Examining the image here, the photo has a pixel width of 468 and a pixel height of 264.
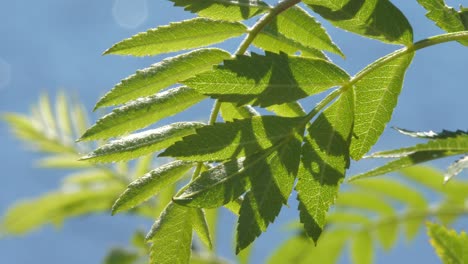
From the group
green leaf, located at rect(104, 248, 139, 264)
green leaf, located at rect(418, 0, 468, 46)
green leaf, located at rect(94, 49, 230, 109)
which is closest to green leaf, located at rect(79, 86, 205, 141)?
green leaf, located at rect(94, 49, 230, 109)

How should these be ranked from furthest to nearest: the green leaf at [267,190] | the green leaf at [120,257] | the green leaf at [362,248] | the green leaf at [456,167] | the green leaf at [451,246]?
the green leaf at [120,257]
the green leaf at [362,248]
the green leaf at [451,246]
the green leaf at [456,167]
the green leaf at [267,190]

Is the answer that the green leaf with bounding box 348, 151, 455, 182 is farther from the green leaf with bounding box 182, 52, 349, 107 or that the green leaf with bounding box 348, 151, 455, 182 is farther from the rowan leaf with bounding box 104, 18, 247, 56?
the rowan leaf with bounding box 104, 18, 247, 56

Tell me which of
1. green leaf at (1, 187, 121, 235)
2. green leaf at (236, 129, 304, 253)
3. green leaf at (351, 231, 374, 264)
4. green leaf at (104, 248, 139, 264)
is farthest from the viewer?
green leaf at (1, 187, 121, 235)

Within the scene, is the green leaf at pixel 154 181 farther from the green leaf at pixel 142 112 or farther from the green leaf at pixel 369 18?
the green leaf at pixel 369 18

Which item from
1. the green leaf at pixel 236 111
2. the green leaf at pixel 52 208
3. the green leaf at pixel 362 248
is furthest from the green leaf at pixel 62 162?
the green leaf at pixel 236 111

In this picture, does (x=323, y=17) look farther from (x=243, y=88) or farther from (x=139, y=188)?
(x=139, y=188)

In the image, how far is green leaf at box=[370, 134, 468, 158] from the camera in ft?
3.61

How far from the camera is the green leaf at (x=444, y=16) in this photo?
1092 millimetres

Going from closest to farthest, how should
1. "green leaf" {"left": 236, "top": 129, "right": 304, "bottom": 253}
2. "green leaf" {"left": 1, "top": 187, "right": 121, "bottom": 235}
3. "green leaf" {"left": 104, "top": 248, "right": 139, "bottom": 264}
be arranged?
"green leaf" {"left": 236, "top": 129, "right": 304, "bottom": 253} < "green leaf" {"left": 104, "top": 248, "right": 139, "bottom": 264} < "green leaf" {"left": 1, "top": 187, "right": 121, "bottom": 235}

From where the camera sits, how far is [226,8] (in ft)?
3.57

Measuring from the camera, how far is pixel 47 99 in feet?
11.8

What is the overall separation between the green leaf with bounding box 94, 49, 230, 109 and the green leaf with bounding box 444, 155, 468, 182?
405 mm

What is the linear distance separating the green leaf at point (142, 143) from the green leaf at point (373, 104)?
9.2 inches

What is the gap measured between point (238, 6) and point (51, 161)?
2.81 meters
